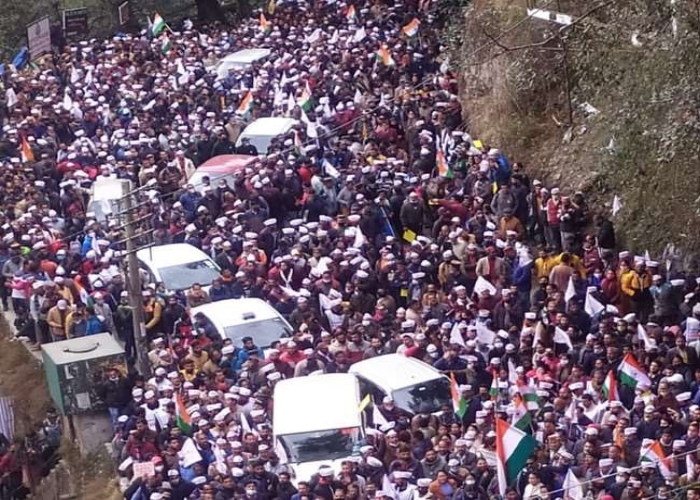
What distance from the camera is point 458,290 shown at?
22.0m

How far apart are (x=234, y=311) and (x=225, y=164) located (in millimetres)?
7115

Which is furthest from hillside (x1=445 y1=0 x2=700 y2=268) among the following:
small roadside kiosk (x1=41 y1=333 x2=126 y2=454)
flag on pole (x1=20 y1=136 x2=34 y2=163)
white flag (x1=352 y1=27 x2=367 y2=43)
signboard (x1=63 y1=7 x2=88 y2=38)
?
signboard (x1=63 y1=7 x2=88 y2=38)

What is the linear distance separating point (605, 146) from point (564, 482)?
860cm

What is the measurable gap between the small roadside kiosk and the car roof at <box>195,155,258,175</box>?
5.75 m

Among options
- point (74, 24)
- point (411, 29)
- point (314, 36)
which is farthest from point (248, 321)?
point (74, 24)

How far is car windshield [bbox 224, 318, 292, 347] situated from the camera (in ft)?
74.8

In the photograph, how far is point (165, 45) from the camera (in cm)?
3984

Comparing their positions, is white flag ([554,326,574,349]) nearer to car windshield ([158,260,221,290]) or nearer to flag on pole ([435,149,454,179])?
flag on pole ([435,149,454,179])

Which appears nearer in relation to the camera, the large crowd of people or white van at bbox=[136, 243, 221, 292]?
the large crowd of people

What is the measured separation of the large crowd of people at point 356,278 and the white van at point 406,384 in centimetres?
21

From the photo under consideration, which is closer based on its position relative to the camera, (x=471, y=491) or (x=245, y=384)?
(x=471, y=491)

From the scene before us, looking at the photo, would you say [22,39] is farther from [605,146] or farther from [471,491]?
[471,491]

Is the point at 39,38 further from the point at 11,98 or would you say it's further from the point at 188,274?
the point at 188,274

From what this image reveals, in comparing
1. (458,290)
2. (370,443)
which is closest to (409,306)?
(458,290)
